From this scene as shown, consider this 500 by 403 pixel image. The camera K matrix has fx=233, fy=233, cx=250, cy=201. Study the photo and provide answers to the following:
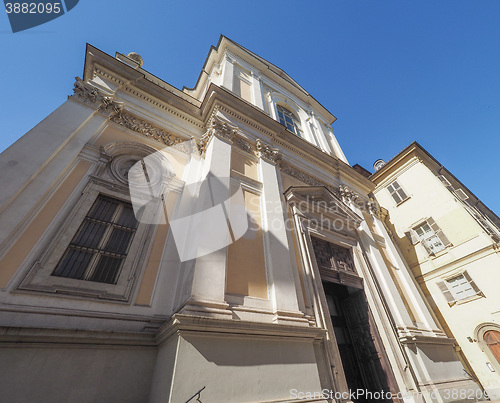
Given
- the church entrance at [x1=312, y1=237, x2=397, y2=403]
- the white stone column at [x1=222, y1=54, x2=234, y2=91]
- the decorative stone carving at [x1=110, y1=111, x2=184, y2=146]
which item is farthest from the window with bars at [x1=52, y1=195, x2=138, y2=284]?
the white stone column at [x1=222, y1=54, x2=234, y2=91]

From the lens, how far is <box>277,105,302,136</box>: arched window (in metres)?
10.7

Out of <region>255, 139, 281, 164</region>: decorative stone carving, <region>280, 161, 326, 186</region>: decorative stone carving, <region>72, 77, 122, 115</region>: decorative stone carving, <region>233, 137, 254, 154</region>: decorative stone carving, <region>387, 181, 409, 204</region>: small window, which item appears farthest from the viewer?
<region>387, 181, 409, 204</region>: small window

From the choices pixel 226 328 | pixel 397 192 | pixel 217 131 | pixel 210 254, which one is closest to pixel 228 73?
pixel 217 131

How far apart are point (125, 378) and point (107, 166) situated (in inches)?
159

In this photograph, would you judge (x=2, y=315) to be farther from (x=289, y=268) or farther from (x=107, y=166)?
(x=289, y=268)

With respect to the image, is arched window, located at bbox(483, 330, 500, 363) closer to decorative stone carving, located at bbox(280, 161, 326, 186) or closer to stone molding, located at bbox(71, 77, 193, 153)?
decorative stone carving, located at bbox(280, 161, 326, 186)

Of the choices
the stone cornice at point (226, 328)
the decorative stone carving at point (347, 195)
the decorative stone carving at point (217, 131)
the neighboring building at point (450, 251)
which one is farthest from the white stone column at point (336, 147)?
the stone cornice at point (226, 328)

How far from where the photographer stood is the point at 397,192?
528 inches

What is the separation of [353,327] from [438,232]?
7676 mm

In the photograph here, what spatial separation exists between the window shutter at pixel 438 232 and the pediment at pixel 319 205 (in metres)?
5.39

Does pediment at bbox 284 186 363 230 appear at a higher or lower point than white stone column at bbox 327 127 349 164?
lower

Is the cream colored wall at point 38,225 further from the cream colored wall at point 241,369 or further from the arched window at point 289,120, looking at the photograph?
the arched window at point 289,120

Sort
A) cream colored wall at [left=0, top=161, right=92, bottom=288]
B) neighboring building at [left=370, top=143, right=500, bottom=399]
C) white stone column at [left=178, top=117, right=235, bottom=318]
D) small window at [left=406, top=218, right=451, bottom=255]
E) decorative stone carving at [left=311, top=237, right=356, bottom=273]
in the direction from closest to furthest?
cream colored wall at [left=0, top=161, right=92, bottom=288] < white stone column at [left=178, top=117, right=235, bottom=318] < decorative stone carving at [left=311, top=237, right=356, bottom=273] < neighboring building at [left=370, top=143, right=500, bottom=399] < small window at [left=406, top=218, right=451, bottom=255]

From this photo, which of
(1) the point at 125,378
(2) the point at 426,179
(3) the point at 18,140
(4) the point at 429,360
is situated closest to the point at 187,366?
(1) the point at 125,378
